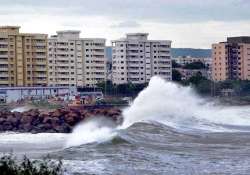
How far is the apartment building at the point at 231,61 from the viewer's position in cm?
12188

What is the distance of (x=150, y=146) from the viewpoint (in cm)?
3288

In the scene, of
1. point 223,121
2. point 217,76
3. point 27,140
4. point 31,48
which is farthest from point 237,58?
point 27,140

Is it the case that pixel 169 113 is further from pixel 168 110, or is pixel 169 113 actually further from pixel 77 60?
pixel 77 60

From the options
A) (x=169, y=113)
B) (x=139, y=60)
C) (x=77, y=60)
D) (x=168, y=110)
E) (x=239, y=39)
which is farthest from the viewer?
(x=239, y=39)

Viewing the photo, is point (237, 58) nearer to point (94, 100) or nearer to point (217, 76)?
point (217, 76)

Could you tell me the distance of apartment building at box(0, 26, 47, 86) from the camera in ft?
302

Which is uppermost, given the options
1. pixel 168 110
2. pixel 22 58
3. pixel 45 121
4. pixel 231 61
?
pixel 231 61

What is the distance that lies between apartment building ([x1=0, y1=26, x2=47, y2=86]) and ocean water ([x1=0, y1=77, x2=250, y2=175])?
35085mm

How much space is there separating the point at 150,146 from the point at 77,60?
7621 centimetres

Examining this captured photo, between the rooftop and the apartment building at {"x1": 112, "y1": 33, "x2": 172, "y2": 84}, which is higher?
the rooftop

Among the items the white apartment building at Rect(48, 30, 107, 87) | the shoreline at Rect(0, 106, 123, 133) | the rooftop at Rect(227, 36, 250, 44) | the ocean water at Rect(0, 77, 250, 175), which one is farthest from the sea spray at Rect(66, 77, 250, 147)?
the rooftop at Rect(227, 36, 250, 44)

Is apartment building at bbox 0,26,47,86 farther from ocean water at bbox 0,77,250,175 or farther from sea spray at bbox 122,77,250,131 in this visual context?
ocean water at bbox 0,77,250,175

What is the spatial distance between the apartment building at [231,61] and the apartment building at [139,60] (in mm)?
8295

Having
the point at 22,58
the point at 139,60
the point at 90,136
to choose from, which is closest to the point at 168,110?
the point at 90,136
